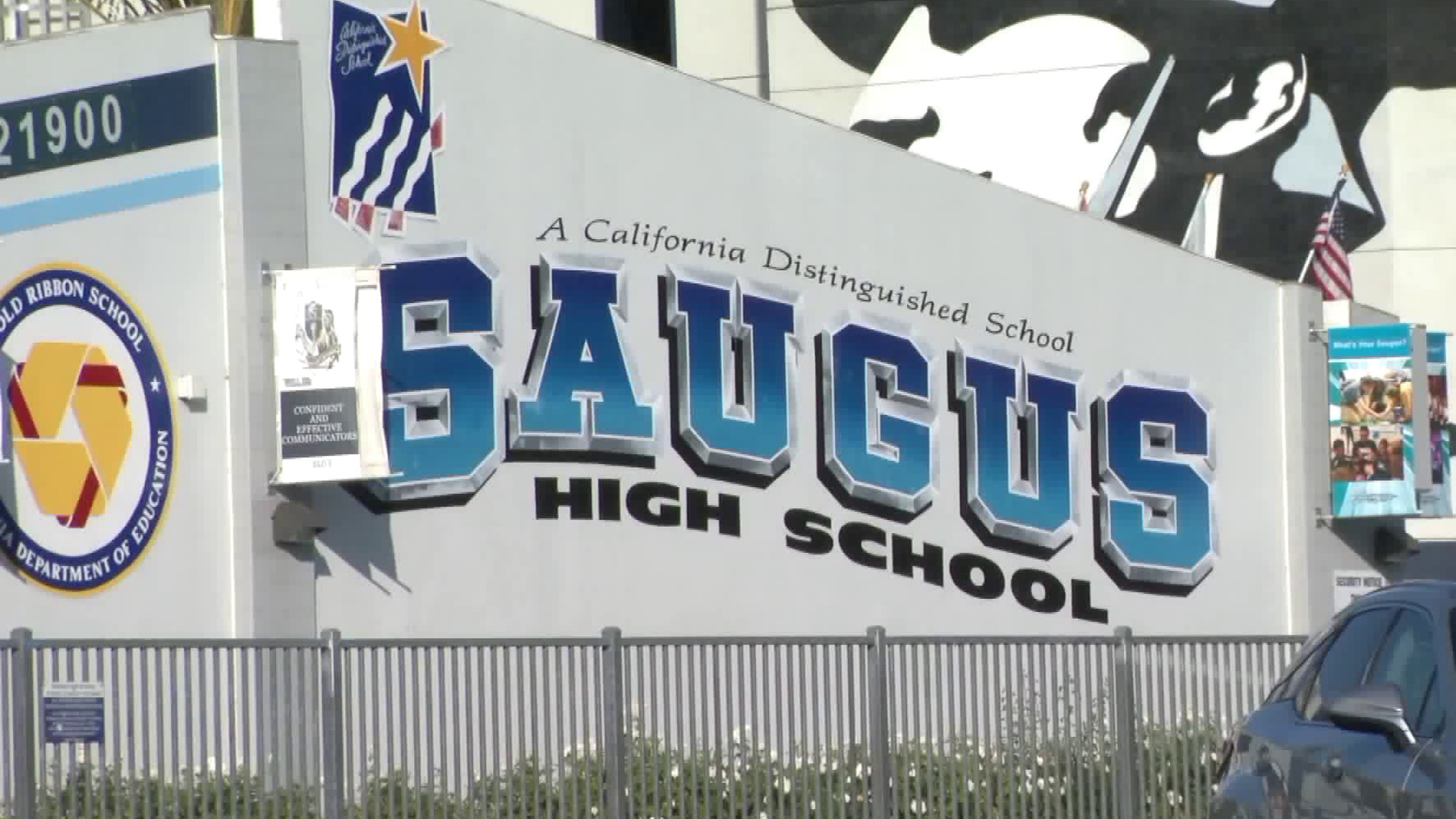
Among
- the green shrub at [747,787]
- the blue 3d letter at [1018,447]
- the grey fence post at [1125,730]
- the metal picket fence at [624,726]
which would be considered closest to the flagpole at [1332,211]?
the blue 3d letter at [1018,447]

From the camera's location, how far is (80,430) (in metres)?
16.0

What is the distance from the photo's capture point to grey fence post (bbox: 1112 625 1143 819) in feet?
51.3

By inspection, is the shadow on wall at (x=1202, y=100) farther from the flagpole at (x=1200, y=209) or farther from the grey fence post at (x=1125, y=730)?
the grey fence post at (x=1125, y=730)

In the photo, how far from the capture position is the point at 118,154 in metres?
16.1

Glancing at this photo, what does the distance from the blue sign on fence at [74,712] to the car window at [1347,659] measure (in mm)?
7833

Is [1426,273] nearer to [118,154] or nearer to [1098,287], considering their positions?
[1098,287]

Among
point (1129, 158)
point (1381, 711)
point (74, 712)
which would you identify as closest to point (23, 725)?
point (74, 712)

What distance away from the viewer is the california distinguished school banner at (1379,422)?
61.7 ft

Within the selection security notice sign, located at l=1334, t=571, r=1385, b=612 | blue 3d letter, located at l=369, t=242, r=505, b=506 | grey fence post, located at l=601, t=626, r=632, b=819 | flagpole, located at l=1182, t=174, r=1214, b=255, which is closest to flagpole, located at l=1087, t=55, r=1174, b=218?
flagpole, located at l=1182, t=174, r=1214, b=255

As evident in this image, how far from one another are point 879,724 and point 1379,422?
6.31 metres

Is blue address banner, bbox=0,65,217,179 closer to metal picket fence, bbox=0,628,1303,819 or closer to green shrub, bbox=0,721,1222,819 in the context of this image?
metal picket fence, bbox=0,628,1303,819

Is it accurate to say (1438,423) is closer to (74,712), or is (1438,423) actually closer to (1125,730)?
(1125,730)

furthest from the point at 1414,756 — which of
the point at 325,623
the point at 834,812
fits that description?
the point at 325,623

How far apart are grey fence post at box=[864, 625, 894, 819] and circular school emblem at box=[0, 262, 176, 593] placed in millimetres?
5309
